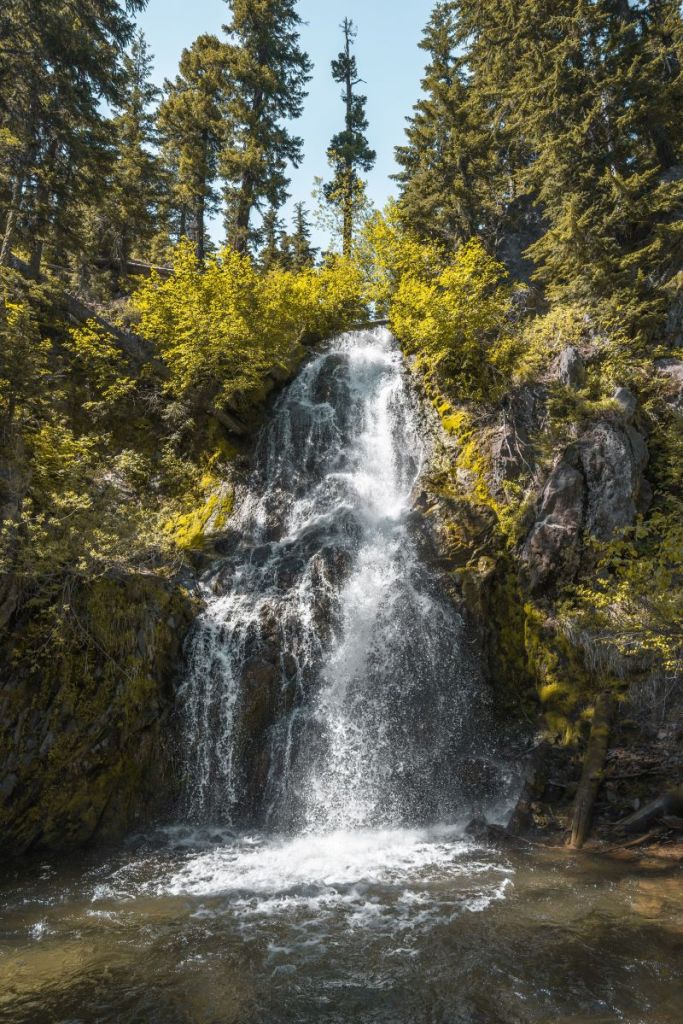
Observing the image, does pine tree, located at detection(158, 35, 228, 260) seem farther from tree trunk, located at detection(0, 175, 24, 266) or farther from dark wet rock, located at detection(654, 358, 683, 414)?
dark wet rock, located at detection(654, 358, 683, 414)

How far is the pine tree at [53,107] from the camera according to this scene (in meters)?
14.9

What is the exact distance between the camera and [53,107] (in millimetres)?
16016

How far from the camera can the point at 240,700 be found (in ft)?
35.3

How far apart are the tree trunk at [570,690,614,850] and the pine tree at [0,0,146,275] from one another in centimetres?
1736

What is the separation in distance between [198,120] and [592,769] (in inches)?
1144

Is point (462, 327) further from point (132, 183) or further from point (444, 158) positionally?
point (132, 183)

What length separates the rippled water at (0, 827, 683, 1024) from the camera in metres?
5.53

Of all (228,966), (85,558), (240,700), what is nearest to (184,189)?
(85,558)

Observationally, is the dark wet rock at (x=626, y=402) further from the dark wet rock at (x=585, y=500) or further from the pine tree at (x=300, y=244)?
the pine tree at (x=300, y=244)

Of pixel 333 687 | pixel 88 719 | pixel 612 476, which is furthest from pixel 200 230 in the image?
pixel 88 719

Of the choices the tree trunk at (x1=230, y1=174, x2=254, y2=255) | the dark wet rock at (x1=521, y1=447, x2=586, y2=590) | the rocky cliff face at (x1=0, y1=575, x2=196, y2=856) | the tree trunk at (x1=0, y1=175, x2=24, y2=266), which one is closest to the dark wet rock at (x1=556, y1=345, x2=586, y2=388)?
the dark wet rock at (x1=521, y1=447, x2=586, y2=590)

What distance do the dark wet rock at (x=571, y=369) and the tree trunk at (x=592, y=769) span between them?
7.98m

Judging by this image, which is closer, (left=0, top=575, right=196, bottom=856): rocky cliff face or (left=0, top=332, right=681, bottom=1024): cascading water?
(left=0, top=332, right=681, bottom=1024): cascading water

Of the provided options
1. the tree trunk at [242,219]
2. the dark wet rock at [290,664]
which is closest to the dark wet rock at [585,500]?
the dark wet rock at [290,664]
